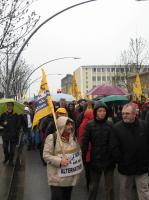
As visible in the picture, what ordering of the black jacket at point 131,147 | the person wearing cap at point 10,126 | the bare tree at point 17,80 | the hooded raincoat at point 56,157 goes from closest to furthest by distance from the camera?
the hooded raincoat at point 56,157, the black jacket at point 131,147, the person wearing cap at point 10,126, the bare tree at point 17,80

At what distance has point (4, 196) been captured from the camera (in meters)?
7.93

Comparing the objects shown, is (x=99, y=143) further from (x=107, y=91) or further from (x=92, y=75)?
(x=92, y=75)

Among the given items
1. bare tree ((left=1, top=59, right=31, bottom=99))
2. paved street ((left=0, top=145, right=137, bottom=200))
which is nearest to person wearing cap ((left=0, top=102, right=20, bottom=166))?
paved street ((left=0, top=145, right=137, bottom=200))

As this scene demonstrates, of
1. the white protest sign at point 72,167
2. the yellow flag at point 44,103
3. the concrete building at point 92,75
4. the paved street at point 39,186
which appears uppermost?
the concrete building at point 92,75

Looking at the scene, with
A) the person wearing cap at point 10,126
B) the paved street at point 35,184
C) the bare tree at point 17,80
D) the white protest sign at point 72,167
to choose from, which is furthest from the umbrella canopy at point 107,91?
the bare tree at point 17,80

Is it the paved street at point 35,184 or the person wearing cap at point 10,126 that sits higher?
the person wearing cap at point 10,126

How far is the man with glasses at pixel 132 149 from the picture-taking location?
19.4 feet

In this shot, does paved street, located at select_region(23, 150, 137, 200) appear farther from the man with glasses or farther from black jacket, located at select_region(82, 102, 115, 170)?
the man with glasses

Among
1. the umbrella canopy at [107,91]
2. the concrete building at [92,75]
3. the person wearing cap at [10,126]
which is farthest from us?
the concrete building at [92,75]

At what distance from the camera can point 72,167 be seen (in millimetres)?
5746

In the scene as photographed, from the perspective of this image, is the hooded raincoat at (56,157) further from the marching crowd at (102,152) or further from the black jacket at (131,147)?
the black jacket at (131,147)

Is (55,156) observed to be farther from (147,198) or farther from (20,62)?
(20,62)

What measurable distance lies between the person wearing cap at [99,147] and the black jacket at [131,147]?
370 mm

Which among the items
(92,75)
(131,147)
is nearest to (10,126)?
(131,147)
